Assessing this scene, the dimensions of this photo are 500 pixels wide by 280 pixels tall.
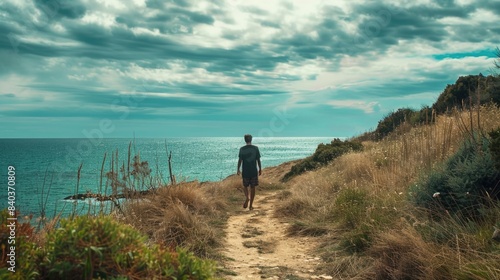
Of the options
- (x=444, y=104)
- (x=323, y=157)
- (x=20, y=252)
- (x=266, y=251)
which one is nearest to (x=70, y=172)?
(x=323, y=157)

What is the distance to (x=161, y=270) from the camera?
3.10m

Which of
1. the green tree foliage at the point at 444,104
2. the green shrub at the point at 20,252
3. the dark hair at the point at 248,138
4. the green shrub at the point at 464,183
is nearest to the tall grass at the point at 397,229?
the green shrub at the point at 464,183

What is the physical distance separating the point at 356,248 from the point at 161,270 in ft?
15.0

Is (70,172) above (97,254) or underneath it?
underneath

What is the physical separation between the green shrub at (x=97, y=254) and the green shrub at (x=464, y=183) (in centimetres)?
414

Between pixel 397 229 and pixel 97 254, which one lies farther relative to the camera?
pixel 397 229

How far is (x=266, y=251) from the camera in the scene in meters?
8.04

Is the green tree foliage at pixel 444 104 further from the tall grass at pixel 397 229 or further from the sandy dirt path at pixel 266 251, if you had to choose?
the sandy dirt path at pixel 266 251

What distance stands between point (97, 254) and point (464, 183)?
532 centimetres

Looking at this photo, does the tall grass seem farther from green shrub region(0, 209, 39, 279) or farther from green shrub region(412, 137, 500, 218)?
green shrub region(0, 209, 39, 279)

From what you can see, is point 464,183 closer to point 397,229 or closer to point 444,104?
point 397,229

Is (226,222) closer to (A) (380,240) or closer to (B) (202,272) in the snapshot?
(A) (380,240)

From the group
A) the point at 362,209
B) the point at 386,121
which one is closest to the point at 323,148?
the point at 386,121

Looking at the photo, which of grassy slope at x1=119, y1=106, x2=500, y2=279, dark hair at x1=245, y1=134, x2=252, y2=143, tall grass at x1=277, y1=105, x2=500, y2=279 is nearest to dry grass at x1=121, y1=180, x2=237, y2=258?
grassy slope at x1=119, y1=106, x2=500, y2=279
